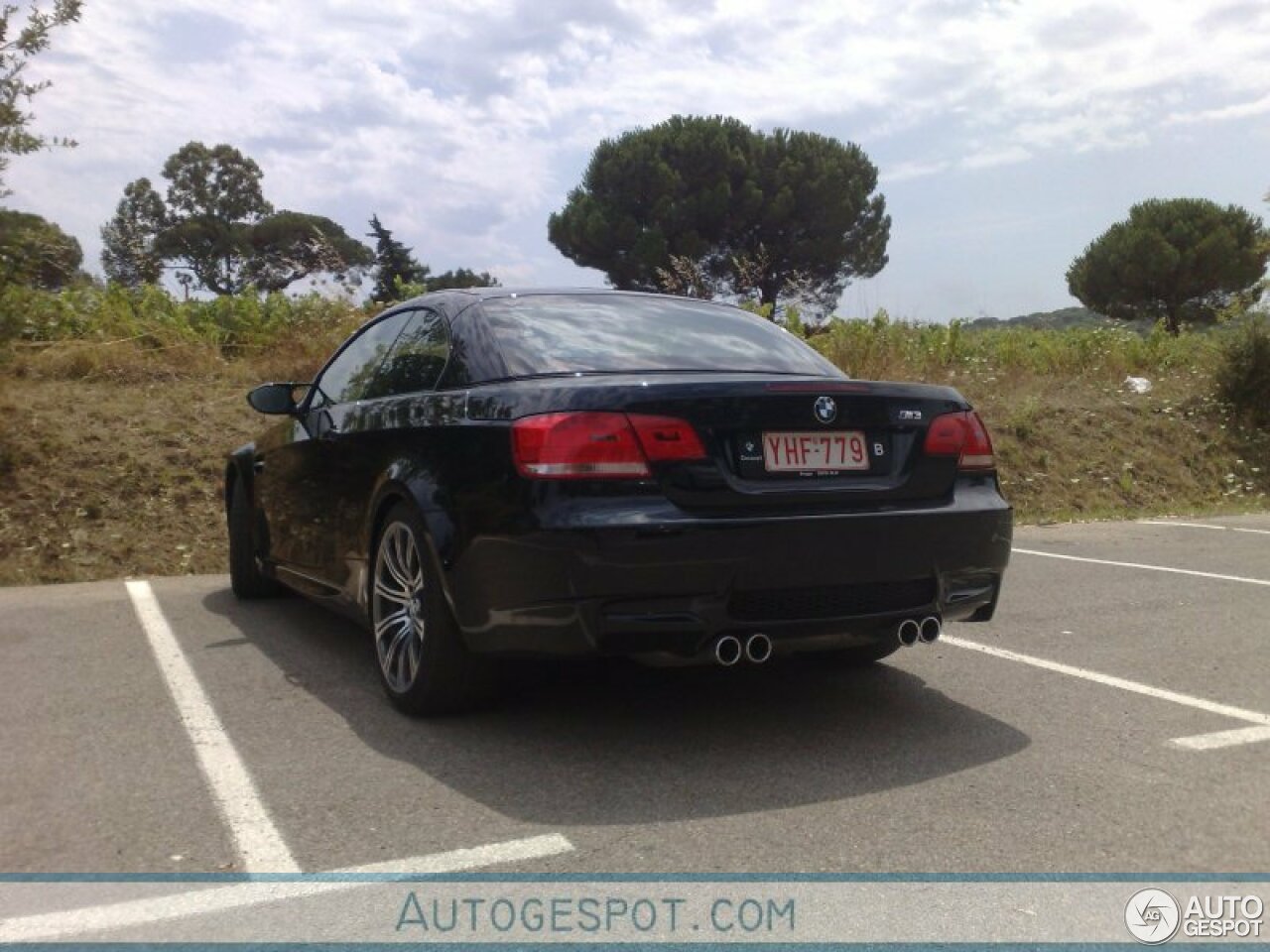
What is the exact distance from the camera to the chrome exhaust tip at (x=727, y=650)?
3593 mm

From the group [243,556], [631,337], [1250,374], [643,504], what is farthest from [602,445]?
[1250,374]

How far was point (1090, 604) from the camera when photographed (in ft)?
21.4

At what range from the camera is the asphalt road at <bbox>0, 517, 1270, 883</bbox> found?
10.1ft

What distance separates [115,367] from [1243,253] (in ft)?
141

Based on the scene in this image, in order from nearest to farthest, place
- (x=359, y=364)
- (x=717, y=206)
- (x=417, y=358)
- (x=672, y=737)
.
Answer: (x=672, y=737)
(x=417, y=358)
(x=359, y=364)
(x=717, y=206)

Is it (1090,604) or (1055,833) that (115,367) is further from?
(1055,833)

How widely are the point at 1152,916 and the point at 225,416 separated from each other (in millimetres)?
8713

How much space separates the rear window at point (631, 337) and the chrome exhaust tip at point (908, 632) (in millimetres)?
1128

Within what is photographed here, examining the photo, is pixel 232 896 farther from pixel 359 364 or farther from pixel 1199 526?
pixel 1199 526

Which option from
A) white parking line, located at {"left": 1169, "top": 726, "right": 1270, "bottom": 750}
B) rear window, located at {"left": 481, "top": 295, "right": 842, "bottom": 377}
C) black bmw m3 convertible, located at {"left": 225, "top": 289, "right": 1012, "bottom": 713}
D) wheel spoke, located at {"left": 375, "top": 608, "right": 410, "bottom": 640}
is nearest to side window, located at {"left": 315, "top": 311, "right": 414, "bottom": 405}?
black bmw m3 convertible, located at {"left": 225, "top": 289, "right": 1012, "bottom": 713}

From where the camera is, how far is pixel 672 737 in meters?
4.03

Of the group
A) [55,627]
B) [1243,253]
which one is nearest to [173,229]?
[1243,253]

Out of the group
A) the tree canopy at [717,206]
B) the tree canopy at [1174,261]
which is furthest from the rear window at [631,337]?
the tree canopy at [1174,261]

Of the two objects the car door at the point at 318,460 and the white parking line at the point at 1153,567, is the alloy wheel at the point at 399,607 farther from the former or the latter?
the white parking line at the point at 1153,567
